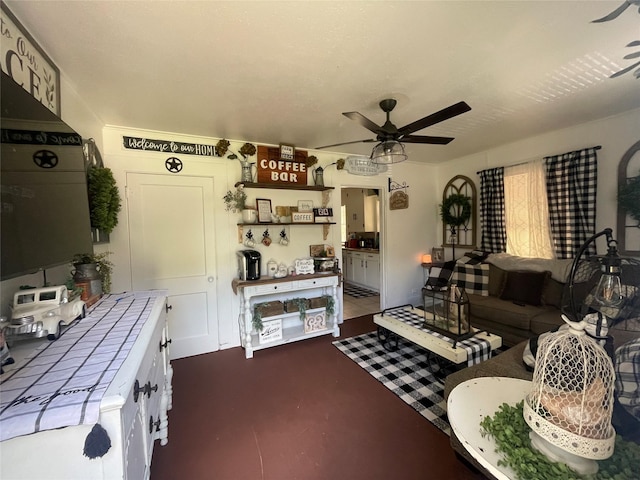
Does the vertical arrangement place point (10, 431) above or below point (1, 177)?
below

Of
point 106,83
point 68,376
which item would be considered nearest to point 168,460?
point 68,376

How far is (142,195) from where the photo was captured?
2658mm

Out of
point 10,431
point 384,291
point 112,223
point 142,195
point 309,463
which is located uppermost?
point 142,195

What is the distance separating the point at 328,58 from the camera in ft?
5.18

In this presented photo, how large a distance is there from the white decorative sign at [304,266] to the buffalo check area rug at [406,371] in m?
0.92

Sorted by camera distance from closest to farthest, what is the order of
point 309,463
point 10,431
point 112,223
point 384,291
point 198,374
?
1. point 10,431
2. point 309,463
3. point 112,223
4. point 198,374
5. point 384,291

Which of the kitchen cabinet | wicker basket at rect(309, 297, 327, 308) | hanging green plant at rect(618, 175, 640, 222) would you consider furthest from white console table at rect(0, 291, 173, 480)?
the kitchen cabinet

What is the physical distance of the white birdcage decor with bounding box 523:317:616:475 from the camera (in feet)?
2.27

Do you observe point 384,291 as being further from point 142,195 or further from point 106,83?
point 106,83

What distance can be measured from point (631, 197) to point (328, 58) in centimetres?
307

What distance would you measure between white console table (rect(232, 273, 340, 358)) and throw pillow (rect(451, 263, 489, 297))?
5.56 feet

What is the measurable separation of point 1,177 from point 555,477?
1816 mm

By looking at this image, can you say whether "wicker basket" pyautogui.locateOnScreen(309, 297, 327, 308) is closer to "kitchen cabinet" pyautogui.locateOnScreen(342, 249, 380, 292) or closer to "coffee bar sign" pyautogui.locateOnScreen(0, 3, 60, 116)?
"kitchen cabinet" pyautogui.locateOnScreen(342, 249, 380, 292)

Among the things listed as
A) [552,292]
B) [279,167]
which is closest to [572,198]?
[552,292]
